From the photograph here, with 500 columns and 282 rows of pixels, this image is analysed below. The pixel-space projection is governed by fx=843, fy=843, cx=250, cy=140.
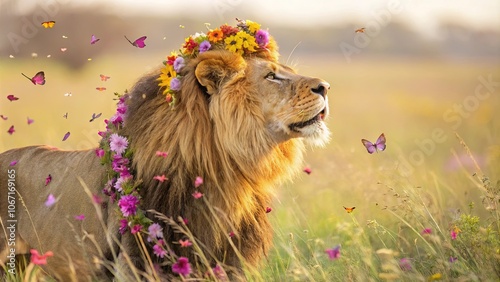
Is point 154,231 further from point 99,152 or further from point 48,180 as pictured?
point 48,180

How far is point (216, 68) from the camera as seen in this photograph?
15.6 feet

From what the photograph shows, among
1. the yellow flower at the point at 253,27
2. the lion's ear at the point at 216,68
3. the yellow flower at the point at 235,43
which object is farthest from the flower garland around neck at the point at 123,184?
the yellow flower at the point at 253,27

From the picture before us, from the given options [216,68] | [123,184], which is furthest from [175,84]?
[123,184]

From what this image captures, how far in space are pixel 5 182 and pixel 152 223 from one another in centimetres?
142

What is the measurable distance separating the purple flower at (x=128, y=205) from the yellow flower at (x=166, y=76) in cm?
63

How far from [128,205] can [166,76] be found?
30.2 inches

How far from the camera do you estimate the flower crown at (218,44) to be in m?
4.85

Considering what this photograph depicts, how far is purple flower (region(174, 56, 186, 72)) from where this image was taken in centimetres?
483

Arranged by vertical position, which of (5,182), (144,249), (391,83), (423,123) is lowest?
(391,83)

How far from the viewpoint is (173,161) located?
474cm

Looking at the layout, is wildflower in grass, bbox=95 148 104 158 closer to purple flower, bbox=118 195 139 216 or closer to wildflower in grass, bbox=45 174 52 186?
purple flower, bbox=118 195 139 216

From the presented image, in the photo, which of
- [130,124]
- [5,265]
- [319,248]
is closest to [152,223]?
[130,124]

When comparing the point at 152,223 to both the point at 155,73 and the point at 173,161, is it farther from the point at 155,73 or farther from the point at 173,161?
the point at 155,73

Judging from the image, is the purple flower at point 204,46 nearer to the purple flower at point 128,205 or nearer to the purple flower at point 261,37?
the purple flower at point 261,37
